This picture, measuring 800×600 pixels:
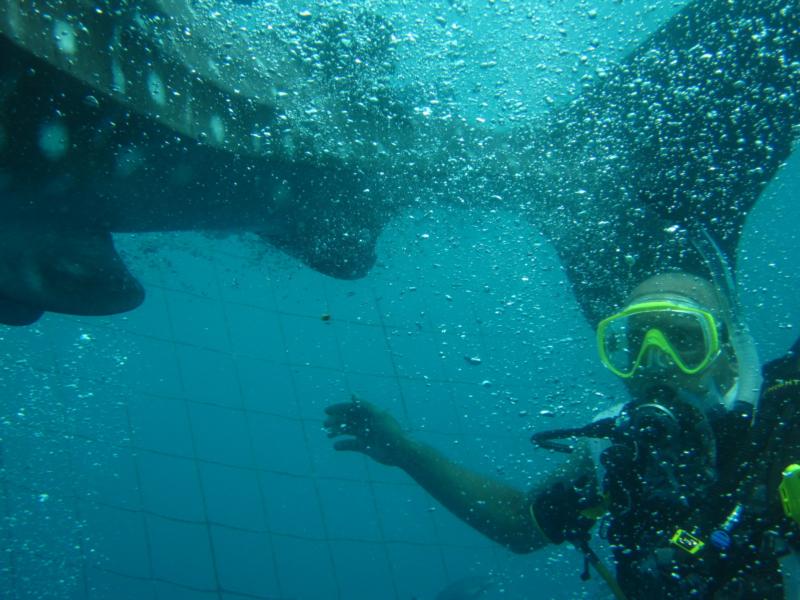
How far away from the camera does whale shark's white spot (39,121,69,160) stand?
279cm

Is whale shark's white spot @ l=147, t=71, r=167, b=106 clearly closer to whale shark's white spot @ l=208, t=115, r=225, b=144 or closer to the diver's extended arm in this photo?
whale shark's white spot @ l=208, t=115, r=225, b=144

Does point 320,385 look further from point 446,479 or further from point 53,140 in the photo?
point 53,140

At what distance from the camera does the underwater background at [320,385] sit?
6363 millimetres

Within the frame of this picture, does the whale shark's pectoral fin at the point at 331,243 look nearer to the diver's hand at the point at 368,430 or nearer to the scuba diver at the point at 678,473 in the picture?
the diver's hand at the point at 368,430

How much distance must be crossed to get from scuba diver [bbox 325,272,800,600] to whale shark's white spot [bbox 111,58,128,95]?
109 inches

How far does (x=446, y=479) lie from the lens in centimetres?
325

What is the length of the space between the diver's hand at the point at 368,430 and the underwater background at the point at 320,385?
3.13ft

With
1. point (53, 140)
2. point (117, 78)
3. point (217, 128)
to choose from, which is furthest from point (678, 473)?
point (53, 140)

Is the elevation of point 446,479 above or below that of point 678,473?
below

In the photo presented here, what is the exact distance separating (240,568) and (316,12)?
5089cm

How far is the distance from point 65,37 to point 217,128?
950mm

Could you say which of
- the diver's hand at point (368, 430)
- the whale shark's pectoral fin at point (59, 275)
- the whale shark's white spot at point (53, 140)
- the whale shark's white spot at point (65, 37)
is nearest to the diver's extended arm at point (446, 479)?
the diver's hand at point (368, 430)

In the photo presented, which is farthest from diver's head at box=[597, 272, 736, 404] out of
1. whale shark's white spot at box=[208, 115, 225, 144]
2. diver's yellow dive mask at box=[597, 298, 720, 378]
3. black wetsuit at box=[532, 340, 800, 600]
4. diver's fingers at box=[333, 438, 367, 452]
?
whale shark's white spot at box=[208, 115, 225, 144]

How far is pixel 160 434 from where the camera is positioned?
68.2m
